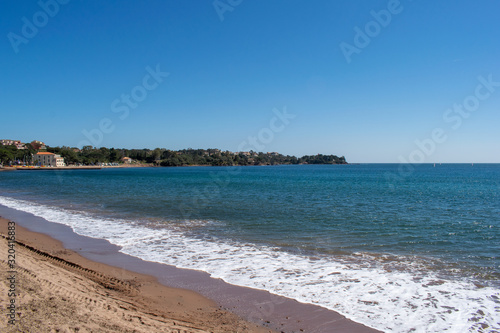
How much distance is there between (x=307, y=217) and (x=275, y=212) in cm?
262

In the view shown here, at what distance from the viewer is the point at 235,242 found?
41.5 ft

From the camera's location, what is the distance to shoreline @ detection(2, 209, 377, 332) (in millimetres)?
5990

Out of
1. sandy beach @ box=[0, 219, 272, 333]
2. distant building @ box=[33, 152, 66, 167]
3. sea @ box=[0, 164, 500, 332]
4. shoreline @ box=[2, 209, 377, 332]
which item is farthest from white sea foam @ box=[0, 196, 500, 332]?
distant building @ box=[33, 152, 66, 167]

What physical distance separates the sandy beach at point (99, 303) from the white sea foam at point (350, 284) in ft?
5.70

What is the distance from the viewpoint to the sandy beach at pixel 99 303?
5.05 metres

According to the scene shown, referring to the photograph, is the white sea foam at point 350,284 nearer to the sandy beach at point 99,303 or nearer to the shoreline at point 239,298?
the shoreline at point 239,298

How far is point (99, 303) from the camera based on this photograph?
605cm

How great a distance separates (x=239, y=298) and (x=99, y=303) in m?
2.90

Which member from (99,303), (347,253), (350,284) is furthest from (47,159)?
(350,284)

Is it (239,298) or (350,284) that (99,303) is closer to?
(239,298)

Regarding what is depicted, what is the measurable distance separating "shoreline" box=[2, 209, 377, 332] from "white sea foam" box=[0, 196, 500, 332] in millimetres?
311

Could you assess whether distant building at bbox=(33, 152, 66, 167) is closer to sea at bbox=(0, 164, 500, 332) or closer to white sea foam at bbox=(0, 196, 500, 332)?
sea at bbox=(0, 164, 500, 332)

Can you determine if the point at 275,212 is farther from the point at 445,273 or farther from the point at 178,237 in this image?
the point at 445,273

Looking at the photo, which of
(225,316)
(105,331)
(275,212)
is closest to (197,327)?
(225,316)
